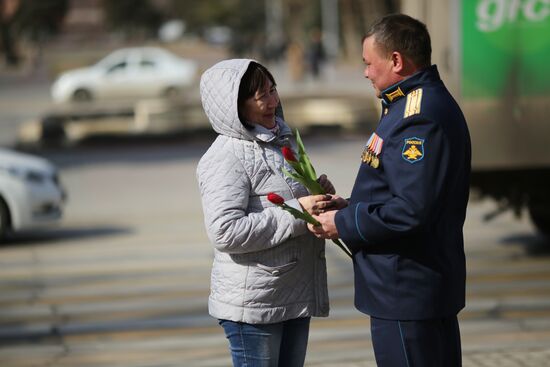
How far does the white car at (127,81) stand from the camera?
1690 inches

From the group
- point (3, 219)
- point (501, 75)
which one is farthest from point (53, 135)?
point (501, 75)

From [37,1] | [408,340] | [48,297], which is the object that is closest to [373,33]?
[408,340]

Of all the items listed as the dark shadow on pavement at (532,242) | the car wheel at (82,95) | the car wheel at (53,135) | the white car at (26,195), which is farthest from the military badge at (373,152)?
the car wheel at (82,95)

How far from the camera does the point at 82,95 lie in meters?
43.5

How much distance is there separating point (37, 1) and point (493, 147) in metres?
68.7

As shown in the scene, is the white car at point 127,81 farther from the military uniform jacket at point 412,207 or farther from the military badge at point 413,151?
the military badge at point 413,151

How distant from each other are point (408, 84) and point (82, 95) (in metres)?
40.7

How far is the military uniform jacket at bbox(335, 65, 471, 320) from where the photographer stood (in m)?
3.48

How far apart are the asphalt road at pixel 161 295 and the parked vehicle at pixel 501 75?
42.0 inches

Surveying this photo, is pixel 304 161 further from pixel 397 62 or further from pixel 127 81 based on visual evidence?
pixel 127 81

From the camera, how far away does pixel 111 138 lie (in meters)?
27.3

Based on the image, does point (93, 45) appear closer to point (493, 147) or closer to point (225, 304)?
A: point (493, 147)

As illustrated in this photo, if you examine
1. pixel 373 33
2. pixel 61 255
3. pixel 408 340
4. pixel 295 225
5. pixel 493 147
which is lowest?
pixel 61 255

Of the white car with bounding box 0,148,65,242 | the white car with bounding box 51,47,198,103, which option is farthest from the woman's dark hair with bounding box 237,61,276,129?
the white car with bounding box 51,47,198,103
